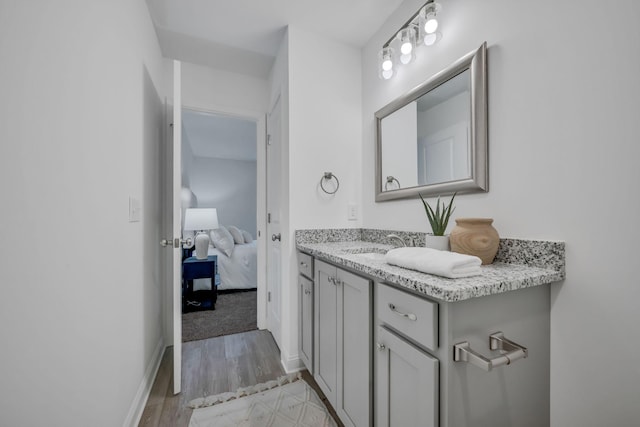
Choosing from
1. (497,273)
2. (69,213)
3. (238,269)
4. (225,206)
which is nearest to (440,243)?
(497,273)

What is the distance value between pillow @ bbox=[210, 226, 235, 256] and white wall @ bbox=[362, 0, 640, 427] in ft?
10.9

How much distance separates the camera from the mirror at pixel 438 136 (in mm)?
1150

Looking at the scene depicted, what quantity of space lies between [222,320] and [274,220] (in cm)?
125

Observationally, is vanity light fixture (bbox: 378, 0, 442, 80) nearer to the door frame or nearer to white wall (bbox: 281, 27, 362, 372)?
white wall (bbox: 281, 27, 362, 372)

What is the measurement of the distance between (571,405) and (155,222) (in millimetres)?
2388

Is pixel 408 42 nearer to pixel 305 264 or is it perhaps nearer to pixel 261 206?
pixel 305 264

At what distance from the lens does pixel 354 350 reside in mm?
1119

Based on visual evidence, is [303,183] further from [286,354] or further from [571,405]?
[571,405]

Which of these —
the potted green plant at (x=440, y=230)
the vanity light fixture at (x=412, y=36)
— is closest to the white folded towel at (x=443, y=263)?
the potted green plant at (x=440, y=230)

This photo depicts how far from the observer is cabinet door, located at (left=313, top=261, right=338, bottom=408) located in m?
1.29

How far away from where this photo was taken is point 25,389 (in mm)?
620

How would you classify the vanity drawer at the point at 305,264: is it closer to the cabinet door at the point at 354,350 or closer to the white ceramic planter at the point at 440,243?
the cabinet door at the point at 354,350

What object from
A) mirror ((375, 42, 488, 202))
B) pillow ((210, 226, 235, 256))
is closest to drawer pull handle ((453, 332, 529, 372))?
mirror ((375, 42, 488, 202))

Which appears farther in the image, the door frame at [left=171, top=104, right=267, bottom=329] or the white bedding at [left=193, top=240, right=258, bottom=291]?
the white bedding at [left=193, top=240, right=258, bottom=291]
